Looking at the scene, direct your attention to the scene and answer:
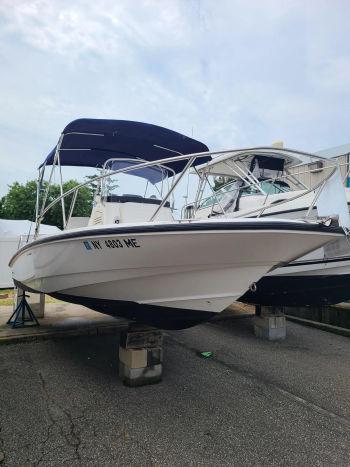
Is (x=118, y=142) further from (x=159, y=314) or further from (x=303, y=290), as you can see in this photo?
(x=303, y=290)

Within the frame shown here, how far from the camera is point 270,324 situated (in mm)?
6492

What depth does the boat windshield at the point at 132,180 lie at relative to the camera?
4.87 meters

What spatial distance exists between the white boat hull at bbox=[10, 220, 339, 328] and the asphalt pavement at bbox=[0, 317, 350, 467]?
88cm

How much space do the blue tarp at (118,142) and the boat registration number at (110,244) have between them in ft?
6.33

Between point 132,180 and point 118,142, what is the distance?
0.61 m

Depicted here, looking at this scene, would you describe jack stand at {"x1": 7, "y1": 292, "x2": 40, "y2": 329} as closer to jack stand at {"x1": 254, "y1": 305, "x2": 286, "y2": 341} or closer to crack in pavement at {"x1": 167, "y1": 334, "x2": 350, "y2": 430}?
crack in pavement at {"x1": 167, "y1": 334, "x2": 350, "y2": 430}

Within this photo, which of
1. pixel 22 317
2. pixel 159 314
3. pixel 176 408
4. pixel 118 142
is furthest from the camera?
pixel 22 317

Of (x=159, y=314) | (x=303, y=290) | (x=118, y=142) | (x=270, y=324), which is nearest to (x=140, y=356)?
(x=159, y=314)

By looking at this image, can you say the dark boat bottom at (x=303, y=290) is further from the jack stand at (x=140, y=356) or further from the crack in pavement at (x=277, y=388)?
the jack stand at (x=140, y=356)

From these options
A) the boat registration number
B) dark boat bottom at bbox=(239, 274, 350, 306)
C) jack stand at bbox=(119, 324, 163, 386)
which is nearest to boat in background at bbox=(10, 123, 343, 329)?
the boat registration number

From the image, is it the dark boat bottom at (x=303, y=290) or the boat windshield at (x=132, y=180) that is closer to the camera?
the boat windshield at (x=132, y=180)

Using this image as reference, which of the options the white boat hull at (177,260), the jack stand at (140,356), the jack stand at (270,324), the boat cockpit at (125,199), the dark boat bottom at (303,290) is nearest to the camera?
the white boat hull at (177,260)

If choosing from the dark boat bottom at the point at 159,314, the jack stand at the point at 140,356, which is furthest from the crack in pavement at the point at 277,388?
the dark boat bottom at the point at 159,314

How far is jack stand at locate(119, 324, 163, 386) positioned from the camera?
13.3ft
